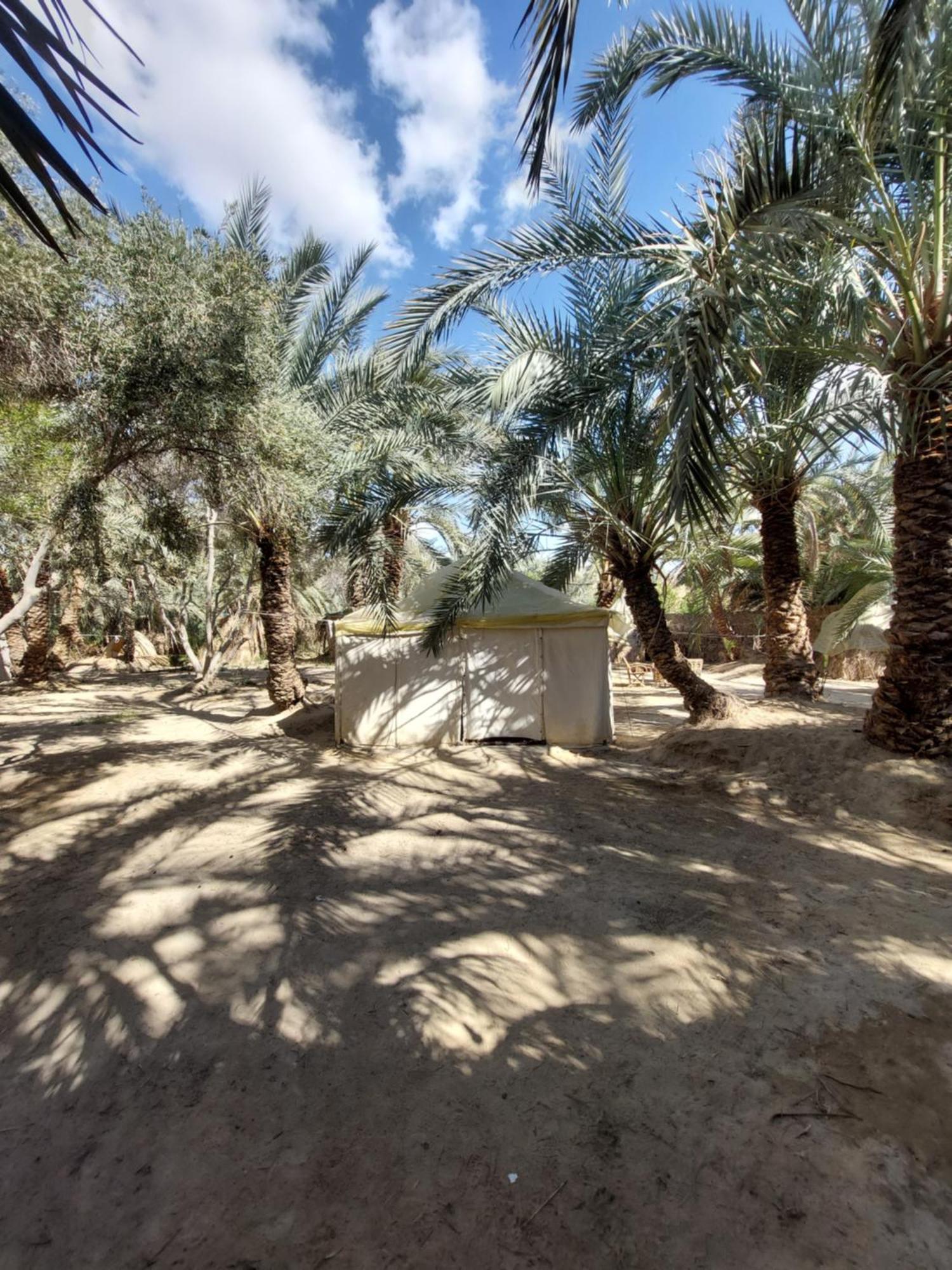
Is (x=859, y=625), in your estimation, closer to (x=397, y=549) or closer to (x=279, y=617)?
(x=397, y=549)

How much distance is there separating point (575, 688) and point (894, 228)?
6368mm

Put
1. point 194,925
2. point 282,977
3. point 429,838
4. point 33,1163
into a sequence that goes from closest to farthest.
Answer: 1. point 33,1163
2. point 282,977
3. point 194,925
4. point 429,838

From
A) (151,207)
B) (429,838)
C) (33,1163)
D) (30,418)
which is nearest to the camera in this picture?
(33,1163)

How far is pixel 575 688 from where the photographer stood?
899 centimetres

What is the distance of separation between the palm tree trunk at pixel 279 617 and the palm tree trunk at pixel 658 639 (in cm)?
602

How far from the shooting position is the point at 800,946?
3061 mm

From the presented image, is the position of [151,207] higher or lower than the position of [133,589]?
higher

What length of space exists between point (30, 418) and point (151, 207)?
10.1 feet

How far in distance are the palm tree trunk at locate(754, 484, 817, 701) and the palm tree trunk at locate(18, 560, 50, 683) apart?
666 inches

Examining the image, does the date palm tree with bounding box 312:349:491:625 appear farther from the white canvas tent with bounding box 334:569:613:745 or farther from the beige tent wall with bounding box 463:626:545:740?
the beige tent wall with bounding box 463:626:545:740

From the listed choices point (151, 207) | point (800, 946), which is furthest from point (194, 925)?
point (151, 207)

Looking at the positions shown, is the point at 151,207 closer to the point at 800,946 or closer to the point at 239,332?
the point at 239,332

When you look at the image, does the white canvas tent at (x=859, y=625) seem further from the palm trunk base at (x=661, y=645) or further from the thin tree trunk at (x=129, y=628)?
the thin tree trunk at (x=129, y=628)

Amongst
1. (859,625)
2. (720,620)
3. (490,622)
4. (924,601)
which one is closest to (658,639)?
(490,622)
